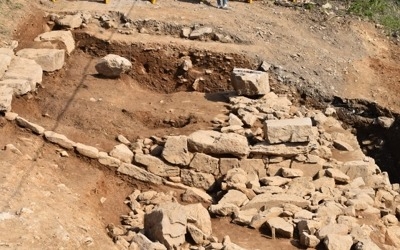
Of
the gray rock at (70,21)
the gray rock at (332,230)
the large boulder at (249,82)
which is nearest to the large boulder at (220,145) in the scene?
the large boulder at (249,82)

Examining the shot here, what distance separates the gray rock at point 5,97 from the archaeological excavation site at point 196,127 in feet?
0.18

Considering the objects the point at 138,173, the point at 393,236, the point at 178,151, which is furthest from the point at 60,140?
the point at 393,236

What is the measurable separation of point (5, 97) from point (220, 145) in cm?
356

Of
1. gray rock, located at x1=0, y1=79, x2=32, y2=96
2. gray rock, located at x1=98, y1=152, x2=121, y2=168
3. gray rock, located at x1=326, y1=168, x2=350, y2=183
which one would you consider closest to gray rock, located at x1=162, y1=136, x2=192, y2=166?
gray rock, located at x1=98, y1=152, x2=121, y2=168

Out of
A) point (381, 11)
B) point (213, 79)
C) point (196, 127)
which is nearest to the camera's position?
point (196, 127)

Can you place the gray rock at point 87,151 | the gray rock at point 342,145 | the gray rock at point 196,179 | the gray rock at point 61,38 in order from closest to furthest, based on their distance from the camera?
the gray rock at point 87,151, the gray rock at point 196,179, the gray rock at point 342,145, the gray rock at point 61,38

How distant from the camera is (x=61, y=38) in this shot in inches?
517

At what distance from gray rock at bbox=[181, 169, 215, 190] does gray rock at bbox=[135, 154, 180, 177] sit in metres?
0.17

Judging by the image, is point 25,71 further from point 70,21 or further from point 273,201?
point 273,201

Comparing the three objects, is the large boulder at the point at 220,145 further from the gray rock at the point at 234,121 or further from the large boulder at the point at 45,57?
the large boulder at the point at 45,57

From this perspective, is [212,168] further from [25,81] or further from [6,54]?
[6,54]

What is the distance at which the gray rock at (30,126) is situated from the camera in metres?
10.2

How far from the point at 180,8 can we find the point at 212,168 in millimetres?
5871

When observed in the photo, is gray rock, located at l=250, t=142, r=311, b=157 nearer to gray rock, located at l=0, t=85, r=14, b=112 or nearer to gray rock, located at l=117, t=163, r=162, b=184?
gray rock, located at l=117, t=163, r=162, b=184
